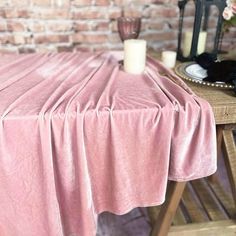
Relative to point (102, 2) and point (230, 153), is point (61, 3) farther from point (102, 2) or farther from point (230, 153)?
point (230, 153)

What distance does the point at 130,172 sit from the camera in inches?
29.5

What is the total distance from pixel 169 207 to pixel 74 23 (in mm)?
1017

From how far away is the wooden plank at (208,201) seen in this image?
1.12m

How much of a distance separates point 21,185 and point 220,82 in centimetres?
62

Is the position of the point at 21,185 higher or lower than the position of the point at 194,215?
higher

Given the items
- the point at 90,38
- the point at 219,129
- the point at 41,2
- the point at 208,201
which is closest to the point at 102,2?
the point at 90,38

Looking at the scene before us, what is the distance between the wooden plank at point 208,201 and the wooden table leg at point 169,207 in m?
0.28

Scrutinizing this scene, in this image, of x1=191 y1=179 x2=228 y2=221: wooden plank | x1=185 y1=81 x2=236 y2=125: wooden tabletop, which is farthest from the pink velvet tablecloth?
x1=191 y1=179 x2=228 y2=221: wooden plank

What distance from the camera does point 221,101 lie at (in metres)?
0.75

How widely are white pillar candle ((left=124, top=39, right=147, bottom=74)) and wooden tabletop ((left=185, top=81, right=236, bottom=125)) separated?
194 mm

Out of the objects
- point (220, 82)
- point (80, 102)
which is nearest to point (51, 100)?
point (80, 102)

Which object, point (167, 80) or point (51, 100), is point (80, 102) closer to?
point (51, 100)

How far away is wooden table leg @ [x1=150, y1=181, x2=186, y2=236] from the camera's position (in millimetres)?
835

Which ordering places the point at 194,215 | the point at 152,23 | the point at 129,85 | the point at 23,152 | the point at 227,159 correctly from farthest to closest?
the point at 152,23, the point at 194,215, the point at 227,159, the point at 129,85, the point at 23,152
